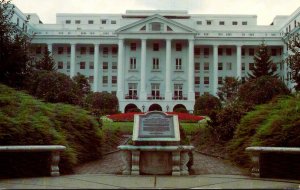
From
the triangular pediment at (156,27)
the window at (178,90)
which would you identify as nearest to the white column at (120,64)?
the triangular pediment at (156,27)

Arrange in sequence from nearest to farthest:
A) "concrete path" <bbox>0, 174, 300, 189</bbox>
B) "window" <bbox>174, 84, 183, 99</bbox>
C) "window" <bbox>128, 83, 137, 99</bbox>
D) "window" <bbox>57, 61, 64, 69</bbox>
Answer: "concrete path" <bbox>0, 174, 300, 189</bbox> → "window" <bbox>128, 83, 137, 99</bbox> → "window" <bbox>174, 84, 183, 99</bbox> → "window" <bbox>57, 61, 64, 69</bbox>

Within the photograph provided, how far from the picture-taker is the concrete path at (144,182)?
8.97 m

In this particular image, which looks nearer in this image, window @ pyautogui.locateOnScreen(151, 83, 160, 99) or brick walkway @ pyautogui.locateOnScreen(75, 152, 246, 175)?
brick walkway @ pyautogui.locateOnScreen(75, 152, 246, 175)

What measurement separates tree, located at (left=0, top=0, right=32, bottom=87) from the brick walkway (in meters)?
5.15

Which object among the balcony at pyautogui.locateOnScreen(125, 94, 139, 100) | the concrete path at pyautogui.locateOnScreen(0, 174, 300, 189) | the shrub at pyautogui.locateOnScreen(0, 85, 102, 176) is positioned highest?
the balcony at pyautogui.locateOnScreen(125, 94, 139, 100)

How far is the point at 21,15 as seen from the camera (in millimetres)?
79188

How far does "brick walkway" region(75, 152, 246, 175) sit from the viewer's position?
1229 cm

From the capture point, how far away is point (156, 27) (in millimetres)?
78688

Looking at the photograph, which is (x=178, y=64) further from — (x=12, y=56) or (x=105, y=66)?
(x=12, y=56)

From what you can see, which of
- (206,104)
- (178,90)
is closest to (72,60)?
(178,90)

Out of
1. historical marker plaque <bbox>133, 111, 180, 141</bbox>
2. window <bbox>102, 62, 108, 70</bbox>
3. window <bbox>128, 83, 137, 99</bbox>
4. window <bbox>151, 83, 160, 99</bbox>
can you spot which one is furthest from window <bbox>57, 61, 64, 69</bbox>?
historical marker plaque <bbox>133, 111, 180, 141</bbox>

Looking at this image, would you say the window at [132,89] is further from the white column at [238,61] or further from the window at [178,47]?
the white column at [238,61]

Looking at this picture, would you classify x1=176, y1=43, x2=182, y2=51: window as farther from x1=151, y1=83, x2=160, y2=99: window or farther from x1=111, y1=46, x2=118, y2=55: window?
x1=111, y1=46, x2=118, y2=55: window

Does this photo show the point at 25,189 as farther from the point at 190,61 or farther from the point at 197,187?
the point at 190,61
